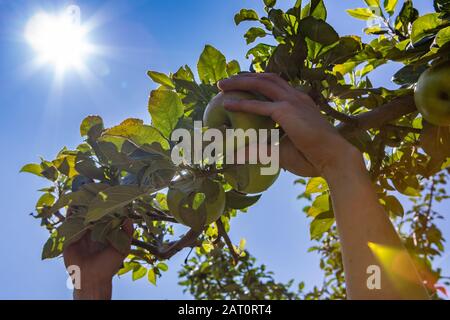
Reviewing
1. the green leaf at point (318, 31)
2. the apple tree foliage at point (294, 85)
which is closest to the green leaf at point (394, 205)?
the apple tree foliage at point (294, 85)

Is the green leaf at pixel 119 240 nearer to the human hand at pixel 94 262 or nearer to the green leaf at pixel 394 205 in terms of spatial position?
the human hand at pixel 94 262

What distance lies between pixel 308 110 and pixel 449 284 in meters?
3.64

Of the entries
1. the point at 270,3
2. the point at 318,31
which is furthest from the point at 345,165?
the point at 270,3

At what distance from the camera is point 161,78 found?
165 cm

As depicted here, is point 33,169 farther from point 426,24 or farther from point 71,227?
point 426,24

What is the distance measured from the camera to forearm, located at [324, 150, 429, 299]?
992 millimetres

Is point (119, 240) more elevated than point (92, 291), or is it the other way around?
point (119, 240)

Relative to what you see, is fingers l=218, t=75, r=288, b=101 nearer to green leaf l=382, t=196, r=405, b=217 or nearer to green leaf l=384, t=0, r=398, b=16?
green leaf l=384, t=0, r=398, b=16

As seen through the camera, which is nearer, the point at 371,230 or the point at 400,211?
the point at 371,230

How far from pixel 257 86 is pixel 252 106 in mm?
63

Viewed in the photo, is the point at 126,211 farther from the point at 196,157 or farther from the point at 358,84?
the point at 358,84

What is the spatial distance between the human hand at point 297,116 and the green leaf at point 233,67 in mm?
295

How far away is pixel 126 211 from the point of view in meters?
1.59
